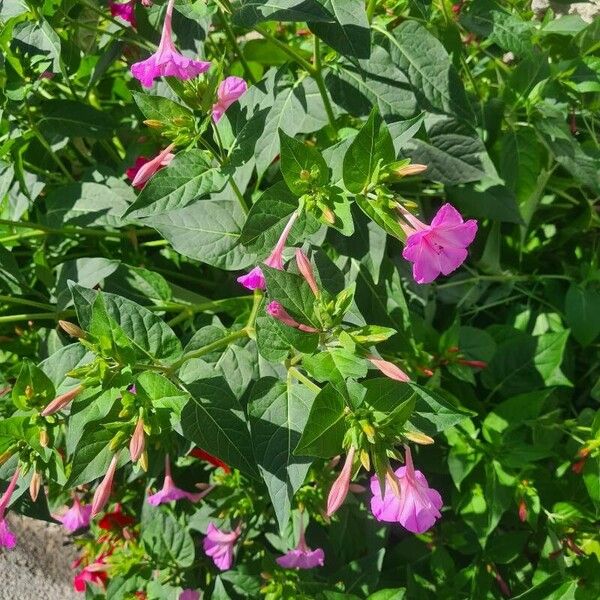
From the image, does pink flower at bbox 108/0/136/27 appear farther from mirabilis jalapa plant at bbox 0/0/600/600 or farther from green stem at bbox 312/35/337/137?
green stem at bbox 312/35/337/137

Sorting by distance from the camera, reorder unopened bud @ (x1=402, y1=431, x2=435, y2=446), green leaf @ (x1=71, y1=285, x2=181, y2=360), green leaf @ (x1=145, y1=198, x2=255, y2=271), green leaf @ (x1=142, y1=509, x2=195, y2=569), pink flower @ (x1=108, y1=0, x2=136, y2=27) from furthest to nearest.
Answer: green leaf @ (x1=142, y1=509, x2=195, y2=569), pink flower @ (x1=108, y1=0, x2=136, y2=27), green leaf @ (x1=145, y1=198, x2=255, y2=271), green leaf @ (x1=71, y1=285, x2=181, y2=360), unopened bud @ (x1=402, y1=431, x2=435, y2=446)

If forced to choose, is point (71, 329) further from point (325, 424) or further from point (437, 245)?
point (437, 245)

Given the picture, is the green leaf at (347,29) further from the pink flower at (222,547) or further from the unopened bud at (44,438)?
the pink flower at (222,547)

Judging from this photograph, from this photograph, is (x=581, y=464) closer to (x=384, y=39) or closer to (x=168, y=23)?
(x=384, y=39)

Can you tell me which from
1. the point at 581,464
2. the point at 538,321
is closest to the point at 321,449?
the point at 581,464

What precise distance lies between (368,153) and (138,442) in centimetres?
59

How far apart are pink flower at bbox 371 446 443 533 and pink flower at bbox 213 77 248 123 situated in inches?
26.7

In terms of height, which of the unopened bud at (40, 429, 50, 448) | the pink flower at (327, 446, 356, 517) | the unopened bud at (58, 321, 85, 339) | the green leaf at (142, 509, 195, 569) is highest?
the unopened bud at (58, 321, 85, 339)

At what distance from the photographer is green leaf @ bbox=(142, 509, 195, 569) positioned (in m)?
1.62

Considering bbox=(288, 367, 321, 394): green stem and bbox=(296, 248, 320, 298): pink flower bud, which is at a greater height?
bbox=(296, 248, 320, 298): pink flower bud

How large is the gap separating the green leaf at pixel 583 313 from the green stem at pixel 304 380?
82 cm

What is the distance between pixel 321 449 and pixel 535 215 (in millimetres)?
1144

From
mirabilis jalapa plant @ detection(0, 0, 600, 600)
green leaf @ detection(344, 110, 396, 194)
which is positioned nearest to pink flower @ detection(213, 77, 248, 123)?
mirabilis jalapa plant @ detection(0, 0, 600, 600)

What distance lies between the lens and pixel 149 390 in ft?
3.44
